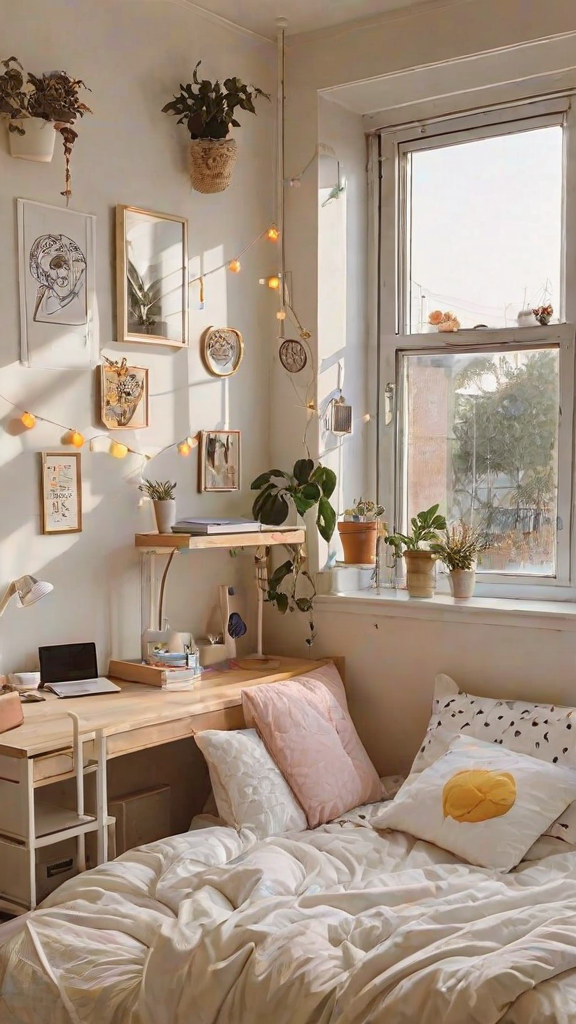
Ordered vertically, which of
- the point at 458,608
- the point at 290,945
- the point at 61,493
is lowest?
the point at 290,945

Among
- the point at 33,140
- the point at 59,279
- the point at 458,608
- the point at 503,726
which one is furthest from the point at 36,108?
the point at 503,726

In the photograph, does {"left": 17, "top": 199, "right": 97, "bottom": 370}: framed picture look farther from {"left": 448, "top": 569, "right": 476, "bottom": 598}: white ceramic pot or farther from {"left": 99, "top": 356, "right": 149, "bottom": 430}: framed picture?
{"left": 448, "top": 569, "right": 476, "bottom": 598}: white ceramic pot

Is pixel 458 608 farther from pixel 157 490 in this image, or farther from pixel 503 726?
pixel 157 490

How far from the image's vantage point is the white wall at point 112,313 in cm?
277

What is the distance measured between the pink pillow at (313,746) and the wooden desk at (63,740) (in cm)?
11

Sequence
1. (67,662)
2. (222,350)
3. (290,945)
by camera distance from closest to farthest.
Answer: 1. (290,945)
2. (67,662)
3. (222,350)

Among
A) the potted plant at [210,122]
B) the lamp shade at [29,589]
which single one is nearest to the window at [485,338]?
the potted plant at [210,122]

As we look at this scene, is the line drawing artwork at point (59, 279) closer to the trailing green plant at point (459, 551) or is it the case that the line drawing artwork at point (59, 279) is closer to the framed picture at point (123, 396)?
the framed picture at point (123, 396)

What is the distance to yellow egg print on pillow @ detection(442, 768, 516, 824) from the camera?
2580mm

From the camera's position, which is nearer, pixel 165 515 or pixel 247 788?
pixel 247 788

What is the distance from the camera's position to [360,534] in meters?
3.48

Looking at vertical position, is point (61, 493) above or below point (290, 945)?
above

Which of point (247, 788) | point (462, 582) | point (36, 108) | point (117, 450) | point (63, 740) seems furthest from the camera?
point (462, 582)

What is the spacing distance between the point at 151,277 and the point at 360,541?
1108mm
